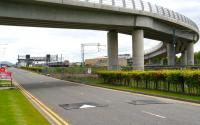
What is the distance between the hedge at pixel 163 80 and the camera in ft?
86.6

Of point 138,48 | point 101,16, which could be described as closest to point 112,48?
point 138,48

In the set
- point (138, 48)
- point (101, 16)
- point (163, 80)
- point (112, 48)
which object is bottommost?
point (163, 80)

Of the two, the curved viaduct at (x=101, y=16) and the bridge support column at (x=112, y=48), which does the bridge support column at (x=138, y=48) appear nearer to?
the curved viaduct at (x=101, y=16)

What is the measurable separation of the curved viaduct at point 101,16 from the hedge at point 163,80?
6.81 meters

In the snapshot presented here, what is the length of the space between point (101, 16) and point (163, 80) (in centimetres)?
1639

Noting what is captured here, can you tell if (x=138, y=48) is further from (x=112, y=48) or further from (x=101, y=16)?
(x=101, y=16)

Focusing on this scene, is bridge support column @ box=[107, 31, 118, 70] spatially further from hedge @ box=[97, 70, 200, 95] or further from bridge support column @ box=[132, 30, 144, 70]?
hedge @ box=[97, 70, 200, 95]

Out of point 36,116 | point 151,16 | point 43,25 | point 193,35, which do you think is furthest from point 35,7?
point 193,35

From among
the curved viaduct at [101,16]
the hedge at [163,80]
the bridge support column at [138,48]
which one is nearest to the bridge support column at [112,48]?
the curved viaduct at [101,16]

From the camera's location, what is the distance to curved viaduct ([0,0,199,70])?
127ft

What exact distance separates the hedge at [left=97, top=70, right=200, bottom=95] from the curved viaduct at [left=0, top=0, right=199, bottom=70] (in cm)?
681

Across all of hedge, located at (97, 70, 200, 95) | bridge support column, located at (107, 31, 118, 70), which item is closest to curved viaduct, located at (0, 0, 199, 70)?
bridge support column, located at (107, 31, 118, 70)

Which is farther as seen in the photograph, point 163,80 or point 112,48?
point 112,48

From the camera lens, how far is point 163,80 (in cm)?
3166
